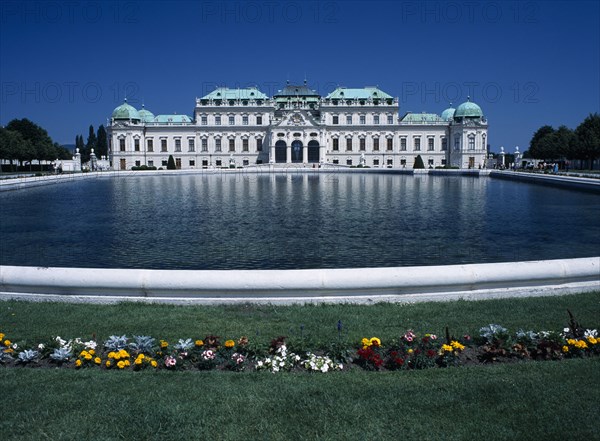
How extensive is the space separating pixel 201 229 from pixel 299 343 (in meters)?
15.4

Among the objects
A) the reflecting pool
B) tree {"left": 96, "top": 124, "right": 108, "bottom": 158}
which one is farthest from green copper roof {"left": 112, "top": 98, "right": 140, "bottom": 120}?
the reflecting pool

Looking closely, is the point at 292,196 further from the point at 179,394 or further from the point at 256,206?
the point at 179,394

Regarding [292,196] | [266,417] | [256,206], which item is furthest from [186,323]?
[292,196]

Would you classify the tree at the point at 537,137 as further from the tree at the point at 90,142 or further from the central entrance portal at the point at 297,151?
the tree at the point at 90,142

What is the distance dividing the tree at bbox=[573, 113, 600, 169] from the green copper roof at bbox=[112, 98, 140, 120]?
250 feet

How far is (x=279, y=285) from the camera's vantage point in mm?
9141

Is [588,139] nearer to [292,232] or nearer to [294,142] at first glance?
[294,142]

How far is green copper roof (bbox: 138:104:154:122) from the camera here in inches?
4245

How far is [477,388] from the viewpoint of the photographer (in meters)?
5.59

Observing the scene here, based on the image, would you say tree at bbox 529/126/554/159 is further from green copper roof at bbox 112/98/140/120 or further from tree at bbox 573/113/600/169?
green copper roof at bbox 112/98/140/120

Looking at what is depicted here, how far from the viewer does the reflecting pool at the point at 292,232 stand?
617 inches

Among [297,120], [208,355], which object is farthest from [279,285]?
[297,120]

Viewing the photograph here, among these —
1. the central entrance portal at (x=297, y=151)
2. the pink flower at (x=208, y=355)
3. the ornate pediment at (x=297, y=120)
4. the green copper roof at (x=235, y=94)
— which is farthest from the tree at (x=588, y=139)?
the pink flower at (x=208, y=355)

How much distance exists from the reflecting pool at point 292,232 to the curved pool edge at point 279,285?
16.4ft
